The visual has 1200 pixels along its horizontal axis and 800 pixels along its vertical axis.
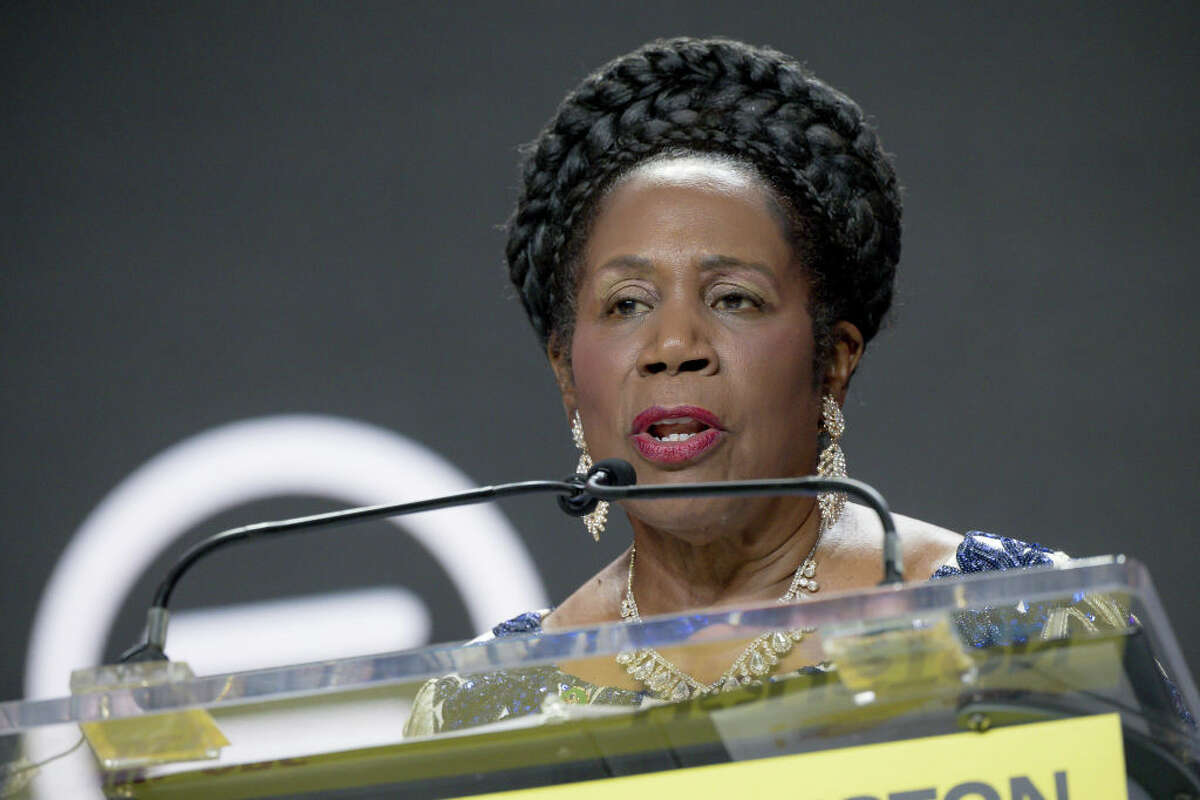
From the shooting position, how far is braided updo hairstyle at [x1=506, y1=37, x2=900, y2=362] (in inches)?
67.9

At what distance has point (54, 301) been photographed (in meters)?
2.78

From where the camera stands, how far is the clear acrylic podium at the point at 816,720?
30.0 inches

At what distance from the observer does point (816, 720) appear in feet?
2.54

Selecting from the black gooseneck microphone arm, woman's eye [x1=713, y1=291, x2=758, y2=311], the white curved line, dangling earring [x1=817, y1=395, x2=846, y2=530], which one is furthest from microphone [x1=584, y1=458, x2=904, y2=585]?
the white curved line

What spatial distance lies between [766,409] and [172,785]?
2.99 feet

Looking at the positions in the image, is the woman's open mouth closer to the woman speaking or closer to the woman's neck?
the woman speaking

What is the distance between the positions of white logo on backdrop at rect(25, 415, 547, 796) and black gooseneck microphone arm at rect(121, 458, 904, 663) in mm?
1524

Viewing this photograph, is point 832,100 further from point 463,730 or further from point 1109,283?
point 463,730

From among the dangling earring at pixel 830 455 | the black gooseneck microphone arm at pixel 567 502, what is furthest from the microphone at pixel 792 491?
the dangling earring at pixel 830 455

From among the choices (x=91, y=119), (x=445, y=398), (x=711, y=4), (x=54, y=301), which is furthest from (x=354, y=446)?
(x=711, y=4)

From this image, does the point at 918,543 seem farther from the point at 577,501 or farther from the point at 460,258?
the point at 460,258

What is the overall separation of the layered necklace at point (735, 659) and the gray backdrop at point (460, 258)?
88cm

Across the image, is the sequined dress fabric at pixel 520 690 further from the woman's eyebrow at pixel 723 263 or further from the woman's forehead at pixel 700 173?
the woman's forehead at pixel 700 173

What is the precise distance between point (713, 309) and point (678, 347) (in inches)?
3.1
